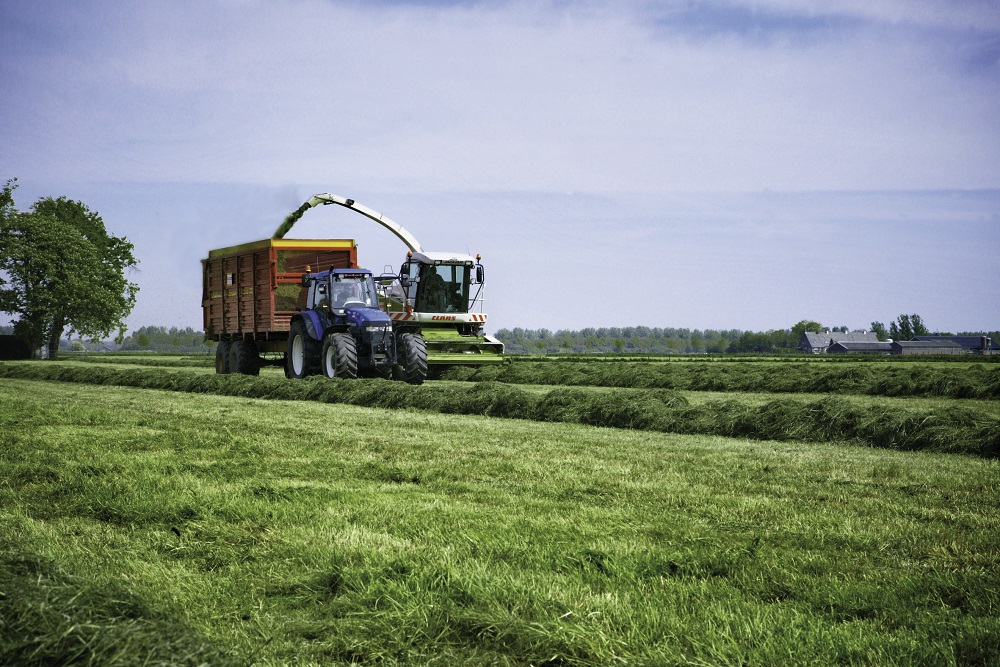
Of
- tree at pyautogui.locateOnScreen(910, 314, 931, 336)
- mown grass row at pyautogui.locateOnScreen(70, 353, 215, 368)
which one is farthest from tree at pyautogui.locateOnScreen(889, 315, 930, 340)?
mown grass row at pyautogui.locateOnScreen(70, 353, 215, 368)

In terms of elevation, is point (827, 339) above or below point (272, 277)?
below

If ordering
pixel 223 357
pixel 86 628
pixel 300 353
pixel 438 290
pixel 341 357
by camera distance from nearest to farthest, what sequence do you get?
pixel 86 628 → pixel 341 357 → pixel 300 353 → pixel 438 290 → pixel 223 357

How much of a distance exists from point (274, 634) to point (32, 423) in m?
8.24

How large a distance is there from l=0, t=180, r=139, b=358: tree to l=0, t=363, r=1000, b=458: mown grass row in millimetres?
37046

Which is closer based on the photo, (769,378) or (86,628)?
(86,628)

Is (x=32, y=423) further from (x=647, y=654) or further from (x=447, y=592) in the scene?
(x=647, y=654)

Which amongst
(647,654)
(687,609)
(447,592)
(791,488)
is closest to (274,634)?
(447,592)

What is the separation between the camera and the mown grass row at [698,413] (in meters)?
8.70

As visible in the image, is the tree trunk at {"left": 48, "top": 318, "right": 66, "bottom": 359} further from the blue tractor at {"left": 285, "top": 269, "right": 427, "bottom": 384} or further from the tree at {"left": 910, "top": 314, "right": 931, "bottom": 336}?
the tree at {"left": 910, "top": 314, "right": 931, "bottom": 336}

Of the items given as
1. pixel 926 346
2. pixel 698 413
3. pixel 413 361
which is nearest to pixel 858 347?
pixel 926 346

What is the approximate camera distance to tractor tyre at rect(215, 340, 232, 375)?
72.7ft

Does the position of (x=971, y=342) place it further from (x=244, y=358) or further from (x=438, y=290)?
(x=244, y=358)

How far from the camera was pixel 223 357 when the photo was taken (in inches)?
886

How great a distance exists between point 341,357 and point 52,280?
122ft
